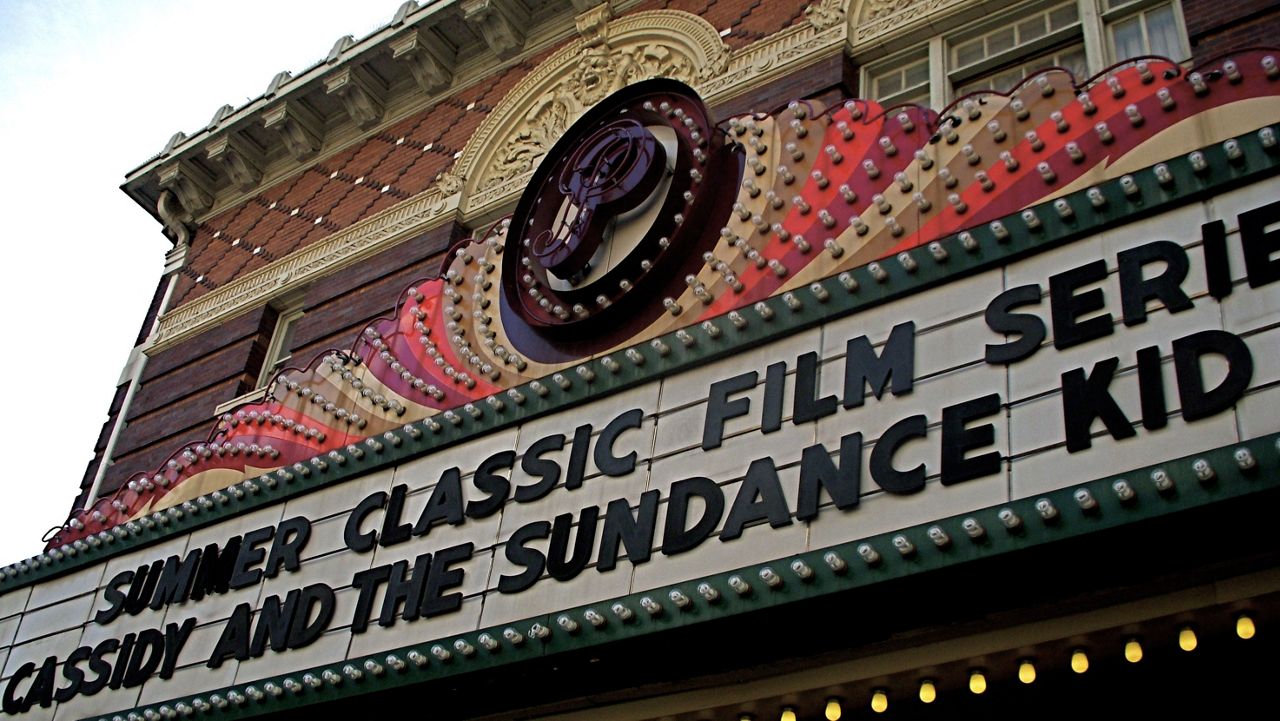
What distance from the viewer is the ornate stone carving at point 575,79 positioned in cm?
1497

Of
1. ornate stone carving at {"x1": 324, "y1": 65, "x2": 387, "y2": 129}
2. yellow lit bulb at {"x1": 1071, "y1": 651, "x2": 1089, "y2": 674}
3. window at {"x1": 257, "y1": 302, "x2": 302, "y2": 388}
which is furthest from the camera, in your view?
ornate stone carving at {"x1": 324, "y1": 65, "x2": 387, "y2": 129}

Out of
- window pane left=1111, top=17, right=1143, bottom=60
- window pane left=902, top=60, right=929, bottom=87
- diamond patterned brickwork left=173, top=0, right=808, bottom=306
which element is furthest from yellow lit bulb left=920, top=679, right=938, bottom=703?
diamond patterned brickwork left=173, top=0, right=808, bottom=306

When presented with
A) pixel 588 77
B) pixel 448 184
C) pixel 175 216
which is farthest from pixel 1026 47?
pixel 175 216

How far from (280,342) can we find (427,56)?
398cm

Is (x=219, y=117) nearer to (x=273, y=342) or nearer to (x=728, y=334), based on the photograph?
(x=273, y=342)

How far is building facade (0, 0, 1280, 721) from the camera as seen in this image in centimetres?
707

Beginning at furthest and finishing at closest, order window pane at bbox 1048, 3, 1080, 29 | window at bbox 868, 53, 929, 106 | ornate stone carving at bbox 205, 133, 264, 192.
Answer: ornate stone carving at bbox 205, 133, 264, 192, window at bbox 868, 53, 929, 106, window pane at bbox 1048, 3, 1080, 29

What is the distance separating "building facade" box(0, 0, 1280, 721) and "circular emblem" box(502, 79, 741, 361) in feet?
0.11

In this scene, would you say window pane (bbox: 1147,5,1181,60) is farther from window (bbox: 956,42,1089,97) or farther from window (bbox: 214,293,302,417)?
window (bbox: 214,293,302,417)

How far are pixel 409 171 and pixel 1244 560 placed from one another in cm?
1204

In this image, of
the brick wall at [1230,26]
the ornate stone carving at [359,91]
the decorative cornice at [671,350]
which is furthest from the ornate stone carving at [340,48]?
the brick wall at [1230,26]

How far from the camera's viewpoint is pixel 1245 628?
21.8 ft

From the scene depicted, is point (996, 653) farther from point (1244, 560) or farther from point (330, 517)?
point (330, 517)

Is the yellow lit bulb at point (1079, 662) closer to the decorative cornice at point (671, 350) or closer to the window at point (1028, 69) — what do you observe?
the decorative cornice at point (671, 350)
